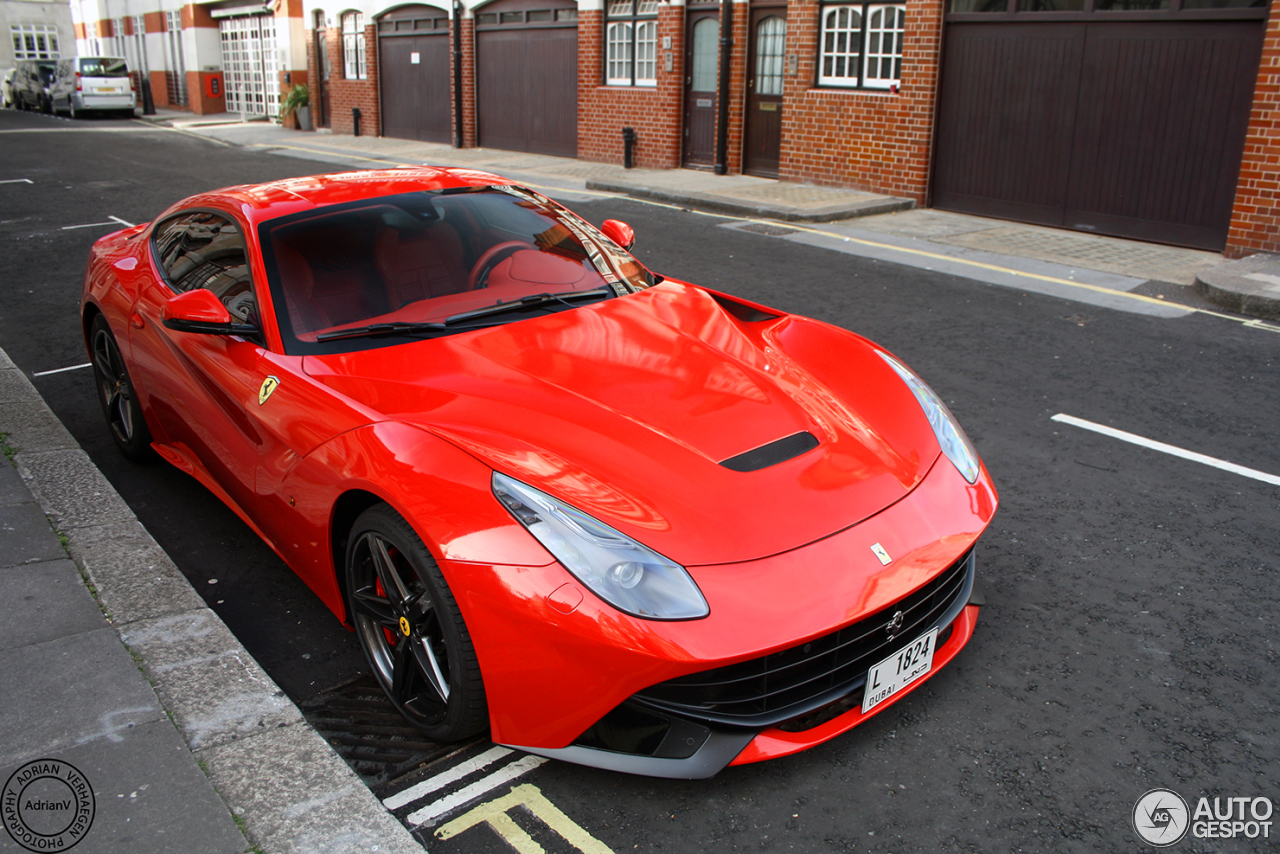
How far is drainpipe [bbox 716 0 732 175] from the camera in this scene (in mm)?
15961

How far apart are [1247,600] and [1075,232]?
938 cm

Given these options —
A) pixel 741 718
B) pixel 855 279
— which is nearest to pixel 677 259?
pixel 855 279

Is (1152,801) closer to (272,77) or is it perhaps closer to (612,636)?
(612,636)

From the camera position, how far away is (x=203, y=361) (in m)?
3.88

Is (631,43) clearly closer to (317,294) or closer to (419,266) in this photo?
(419,266)

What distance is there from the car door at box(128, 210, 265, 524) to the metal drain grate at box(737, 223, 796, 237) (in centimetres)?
805

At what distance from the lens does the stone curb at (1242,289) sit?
26.8 feet

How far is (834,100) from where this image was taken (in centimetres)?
1455

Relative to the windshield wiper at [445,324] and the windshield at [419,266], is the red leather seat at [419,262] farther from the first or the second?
the windshield wiper at [445,324]

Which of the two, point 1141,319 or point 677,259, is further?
point 677,259

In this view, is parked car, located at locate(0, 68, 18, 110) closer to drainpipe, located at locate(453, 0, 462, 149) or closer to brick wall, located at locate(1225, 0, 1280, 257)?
drainpipe, located at locate(453, 0, 462, 149)

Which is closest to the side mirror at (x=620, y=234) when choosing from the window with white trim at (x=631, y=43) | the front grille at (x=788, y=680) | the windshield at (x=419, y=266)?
the windshield at (x=419, y=266)

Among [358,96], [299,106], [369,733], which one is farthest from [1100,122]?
[299,106]

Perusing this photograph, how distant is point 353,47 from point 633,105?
41.4 feet
